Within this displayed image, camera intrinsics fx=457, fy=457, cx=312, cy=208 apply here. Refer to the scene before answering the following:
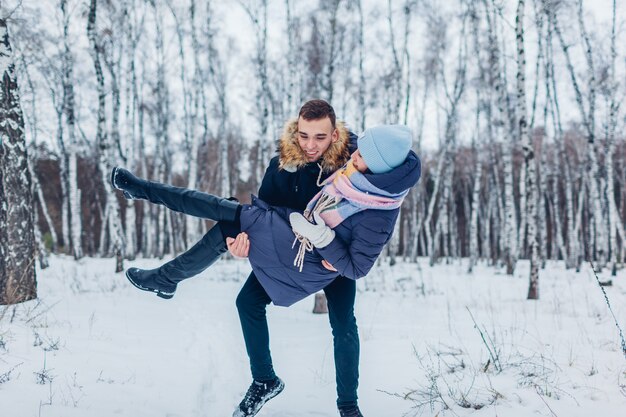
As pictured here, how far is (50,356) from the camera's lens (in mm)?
3129

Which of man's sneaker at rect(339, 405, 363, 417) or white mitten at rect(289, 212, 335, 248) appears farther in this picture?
man's sneaker at rect(339, 405, 363, 417)

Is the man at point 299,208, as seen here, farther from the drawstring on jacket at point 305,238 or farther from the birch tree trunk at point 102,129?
the birch tree trunk at point 102,129

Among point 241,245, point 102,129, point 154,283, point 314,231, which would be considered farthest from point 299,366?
point 102,129

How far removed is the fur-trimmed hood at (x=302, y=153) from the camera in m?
2.63

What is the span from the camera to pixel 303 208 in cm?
268

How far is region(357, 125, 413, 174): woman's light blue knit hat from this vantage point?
7.26 feet

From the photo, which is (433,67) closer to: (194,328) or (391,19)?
(391,19)

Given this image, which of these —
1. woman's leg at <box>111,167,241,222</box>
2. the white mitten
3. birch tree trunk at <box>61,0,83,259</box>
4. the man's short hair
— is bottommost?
the white mitten

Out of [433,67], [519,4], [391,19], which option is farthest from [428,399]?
[433,67]

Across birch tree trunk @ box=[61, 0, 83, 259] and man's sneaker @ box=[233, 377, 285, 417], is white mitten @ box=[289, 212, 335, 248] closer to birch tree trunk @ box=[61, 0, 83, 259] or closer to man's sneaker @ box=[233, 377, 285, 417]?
man's sneaker @ box=[233, 377, 285, 417]

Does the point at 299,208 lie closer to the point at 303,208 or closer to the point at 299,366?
the point at 303,208

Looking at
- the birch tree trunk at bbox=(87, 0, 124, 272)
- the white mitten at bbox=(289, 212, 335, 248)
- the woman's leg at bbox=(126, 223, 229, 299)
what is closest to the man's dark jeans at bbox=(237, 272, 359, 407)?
the woman's leg at bbox=(126, 223, 229, 299)

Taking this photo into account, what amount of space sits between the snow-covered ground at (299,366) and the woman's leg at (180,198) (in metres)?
1.19

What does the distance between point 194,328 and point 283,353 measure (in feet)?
4.33
